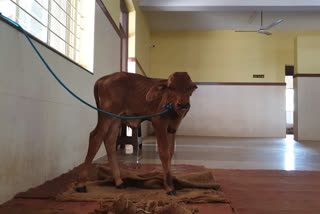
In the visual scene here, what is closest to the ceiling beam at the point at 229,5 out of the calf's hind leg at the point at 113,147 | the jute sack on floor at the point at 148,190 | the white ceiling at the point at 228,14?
the white ceiling at the point at 228,14

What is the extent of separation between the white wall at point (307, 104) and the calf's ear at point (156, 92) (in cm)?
887

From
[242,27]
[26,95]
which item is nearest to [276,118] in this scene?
[242,27]

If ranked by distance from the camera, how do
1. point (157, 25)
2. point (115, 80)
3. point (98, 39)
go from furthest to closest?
point (157, 25) < point (98, 39) < point (115, 80)

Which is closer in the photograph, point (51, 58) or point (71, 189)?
point (71, 189)

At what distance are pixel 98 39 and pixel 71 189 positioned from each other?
8.44 ft

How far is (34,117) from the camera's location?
2246mm

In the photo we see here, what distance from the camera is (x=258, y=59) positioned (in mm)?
11102

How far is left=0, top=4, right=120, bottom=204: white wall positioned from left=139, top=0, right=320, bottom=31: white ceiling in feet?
18.9

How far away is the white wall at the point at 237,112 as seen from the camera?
35.9 feet

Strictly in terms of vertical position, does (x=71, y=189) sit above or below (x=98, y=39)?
below

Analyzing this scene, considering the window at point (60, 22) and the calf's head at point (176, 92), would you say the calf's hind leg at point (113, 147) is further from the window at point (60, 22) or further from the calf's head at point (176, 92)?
the window at point (60, 22)

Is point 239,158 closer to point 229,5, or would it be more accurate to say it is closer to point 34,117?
point 34,117

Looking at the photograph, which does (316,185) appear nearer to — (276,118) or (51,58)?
(51,58)

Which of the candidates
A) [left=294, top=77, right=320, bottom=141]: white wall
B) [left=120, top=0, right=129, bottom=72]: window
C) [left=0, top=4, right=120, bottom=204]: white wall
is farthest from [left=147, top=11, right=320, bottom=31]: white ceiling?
[left=0, top=4, right=120, bottom=204]: white wall
